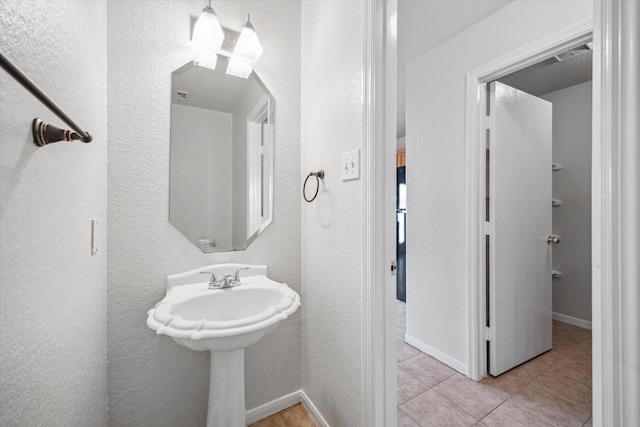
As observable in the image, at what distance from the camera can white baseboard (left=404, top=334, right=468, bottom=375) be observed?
74.4 inches

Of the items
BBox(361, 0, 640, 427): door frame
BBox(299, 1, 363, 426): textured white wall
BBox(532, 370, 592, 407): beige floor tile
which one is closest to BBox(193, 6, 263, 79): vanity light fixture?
BBox(299, 1, 363, 426): textured white wall

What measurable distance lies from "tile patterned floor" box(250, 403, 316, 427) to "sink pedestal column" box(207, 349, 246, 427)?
0.39 metres

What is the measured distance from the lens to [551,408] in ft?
5.10

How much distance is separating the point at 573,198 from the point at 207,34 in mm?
3568

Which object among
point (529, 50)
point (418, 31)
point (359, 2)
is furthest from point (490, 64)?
point (359, 2)

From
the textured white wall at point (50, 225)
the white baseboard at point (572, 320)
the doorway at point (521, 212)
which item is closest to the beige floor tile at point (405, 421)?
the doorway at point (521, 212)

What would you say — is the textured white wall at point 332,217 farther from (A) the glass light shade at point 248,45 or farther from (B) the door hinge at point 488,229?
(B) the door hinge at point 488,229

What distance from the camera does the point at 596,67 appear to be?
536mm

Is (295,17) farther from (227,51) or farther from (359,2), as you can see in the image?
(359,2)

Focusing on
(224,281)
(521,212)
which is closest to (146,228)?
(224,281)

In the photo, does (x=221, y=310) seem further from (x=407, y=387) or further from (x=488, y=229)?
(x=488, y=229)

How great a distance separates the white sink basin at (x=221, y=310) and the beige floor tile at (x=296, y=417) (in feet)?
2.24

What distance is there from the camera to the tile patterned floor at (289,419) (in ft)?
4.68

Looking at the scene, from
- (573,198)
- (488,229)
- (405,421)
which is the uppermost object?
(573,198)
